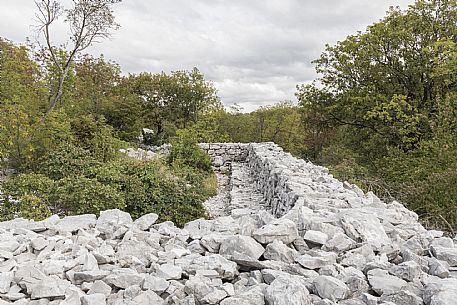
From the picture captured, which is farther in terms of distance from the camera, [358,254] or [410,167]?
[410,167]

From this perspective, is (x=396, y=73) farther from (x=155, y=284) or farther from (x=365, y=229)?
(x=155, y=284)

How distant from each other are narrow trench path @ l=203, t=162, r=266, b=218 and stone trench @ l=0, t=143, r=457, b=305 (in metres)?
2.64

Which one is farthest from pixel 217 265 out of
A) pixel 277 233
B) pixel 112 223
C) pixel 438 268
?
pixel 438 268

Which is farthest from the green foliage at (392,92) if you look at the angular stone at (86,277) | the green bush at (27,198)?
the angular stone at (86,277)

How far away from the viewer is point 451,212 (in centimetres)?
639

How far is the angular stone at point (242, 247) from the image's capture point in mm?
2467

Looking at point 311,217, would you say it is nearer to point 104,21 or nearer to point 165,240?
→ point 165,240

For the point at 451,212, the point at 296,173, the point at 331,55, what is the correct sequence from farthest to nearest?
the point at 331,55 < the point at 451,212 < the point at 296,173

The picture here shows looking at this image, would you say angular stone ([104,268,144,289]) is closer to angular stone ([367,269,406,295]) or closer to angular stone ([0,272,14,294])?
angular stone ([0,272,14,294])

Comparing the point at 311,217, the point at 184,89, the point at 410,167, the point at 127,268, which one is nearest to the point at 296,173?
the point at 311,217

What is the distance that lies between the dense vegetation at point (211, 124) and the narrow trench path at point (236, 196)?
397mm

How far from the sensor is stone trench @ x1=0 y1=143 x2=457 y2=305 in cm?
201

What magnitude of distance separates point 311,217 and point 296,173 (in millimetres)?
2473

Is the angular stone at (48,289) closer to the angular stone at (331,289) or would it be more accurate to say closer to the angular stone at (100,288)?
the angular stone at (100,288)
